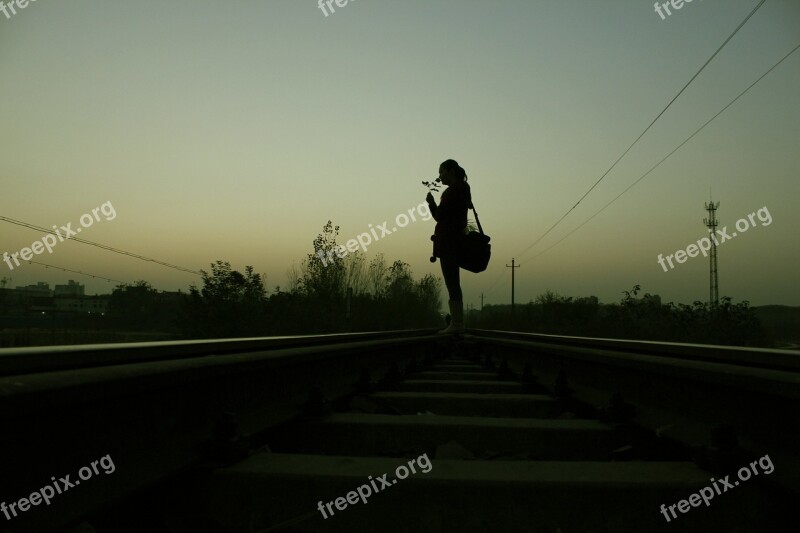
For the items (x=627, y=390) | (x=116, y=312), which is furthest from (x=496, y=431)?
(x=116, y=312)

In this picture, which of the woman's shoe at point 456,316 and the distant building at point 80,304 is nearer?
the distant building at point 80,304

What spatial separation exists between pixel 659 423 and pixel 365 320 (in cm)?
2757

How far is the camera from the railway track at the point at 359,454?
4.50 ft

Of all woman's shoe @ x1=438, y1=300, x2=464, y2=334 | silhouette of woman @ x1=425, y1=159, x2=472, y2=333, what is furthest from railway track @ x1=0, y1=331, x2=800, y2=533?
woman's shoe @ x1=438, y1=300, x2=464, y2=334

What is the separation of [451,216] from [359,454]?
463cm

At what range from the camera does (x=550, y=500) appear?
168 centimetres

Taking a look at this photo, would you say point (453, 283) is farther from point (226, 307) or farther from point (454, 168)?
point (226, 307)

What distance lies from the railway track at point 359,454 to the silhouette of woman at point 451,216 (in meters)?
4.32

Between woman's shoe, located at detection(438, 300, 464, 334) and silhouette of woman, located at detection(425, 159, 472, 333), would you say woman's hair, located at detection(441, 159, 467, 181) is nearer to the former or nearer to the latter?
silhouette of woman, located at detection(425, 159, 472, 333)

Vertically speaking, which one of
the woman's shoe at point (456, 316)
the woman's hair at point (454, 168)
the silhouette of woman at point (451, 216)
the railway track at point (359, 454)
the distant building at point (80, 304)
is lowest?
the railway track at point (359, 454)

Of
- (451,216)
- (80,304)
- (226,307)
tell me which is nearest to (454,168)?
(451,216)

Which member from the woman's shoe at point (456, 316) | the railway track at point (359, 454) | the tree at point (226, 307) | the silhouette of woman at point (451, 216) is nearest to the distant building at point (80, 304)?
the silhouette of woman at point (451, 216)

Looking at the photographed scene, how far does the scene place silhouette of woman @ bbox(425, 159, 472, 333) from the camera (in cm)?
694

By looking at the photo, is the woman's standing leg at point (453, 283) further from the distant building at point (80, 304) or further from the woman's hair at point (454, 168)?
the distant building at point (80, 304)
